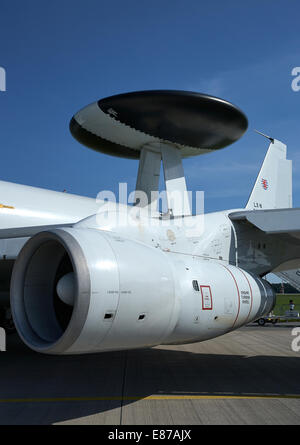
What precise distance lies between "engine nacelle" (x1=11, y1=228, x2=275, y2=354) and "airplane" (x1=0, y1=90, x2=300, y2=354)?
0.01 meters

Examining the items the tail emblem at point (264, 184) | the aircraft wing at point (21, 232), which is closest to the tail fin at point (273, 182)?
the tail emblem at point (264, 184)

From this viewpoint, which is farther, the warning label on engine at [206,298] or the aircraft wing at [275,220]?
the aircraft wing at [275,220]

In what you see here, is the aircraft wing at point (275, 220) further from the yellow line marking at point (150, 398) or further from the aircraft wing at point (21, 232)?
the aircraft wing at point (21, 232)

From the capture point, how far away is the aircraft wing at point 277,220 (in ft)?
28.9

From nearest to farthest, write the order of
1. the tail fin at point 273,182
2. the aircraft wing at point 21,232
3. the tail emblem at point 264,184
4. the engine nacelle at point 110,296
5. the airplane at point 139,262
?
1. the engine nacelle at point 110,296
2. the airplane at point 139,262
3. the aircraft wing at point 21,232
4. the tail fin at point 273,182
5. the tail emblem at point 264,184

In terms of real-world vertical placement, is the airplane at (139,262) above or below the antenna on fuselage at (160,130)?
below

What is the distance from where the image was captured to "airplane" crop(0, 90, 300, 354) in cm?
556

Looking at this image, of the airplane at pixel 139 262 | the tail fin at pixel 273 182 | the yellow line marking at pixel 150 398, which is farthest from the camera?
the tail fin at pixel 273 182

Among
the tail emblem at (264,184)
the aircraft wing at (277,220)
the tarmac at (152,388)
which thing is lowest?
the tarmac at (152,388)

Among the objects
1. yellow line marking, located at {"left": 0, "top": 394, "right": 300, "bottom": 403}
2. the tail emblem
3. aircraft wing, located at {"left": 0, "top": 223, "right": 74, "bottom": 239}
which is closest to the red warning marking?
yellow line marking, located at {"left": 0, "top": 394, "right": 300, "bottom": 403}

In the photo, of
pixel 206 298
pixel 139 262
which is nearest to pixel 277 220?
pixel 206 298

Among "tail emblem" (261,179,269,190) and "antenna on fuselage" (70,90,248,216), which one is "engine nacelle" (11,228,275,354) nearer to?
"tail emblem" (261,179,269,190)

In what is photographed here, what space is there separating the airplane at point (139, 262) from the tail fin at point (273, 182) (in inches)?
1.4
